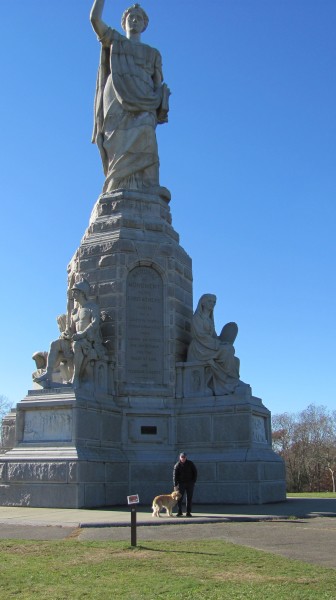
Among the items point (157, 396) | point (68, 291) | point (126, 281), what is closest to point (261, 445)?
point (157, 396)

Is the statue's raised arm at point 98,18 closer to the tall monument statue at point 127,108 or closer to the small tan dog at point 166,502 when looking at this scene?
the tall monument statue at point 127,108

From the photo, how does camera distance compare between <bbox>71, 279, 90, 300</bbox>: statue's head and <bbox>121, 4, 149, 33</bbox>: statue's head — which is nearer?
<bbox>71, 279, 90, 300</bbox>: statue's head

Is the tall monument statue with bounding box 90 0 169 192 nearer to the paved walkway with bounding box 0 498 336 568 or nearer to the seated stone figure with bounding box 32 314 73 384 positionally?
the seated stone figure with bounding box 32 314 73 384

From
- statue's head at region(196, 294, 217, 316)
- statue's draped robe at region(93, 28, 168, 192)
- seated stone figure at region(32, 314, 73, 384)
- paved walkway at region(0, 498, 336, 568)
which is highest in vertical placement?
statue's draped robe at region(93, 28, 168, 192)

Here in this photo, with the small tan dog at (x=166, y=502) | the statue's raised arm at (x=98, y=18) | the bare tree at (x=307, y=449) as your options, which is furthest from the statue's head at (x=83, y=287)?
the bare tree at (x=307, y=449)

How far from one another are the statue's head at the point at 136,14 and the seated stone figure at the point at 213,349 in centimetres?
1055

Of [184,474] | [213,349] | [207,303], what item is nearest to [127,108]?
[207,303]

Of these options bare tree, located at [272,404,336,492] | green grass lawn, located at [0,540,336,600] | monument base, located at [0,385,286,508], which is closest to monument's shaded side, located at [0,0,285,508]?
monument base, located at [0,385,286,508]

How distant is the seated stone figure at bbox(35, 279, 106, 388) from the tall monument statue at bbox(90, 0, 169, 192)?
16.7 feet

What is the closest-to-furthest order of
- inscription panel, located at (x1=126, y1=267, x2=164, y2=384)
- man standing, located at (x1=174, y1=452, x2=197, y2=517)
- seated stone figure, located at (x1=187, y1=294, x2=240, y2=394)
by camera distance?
man standing, located at (x1=174, y1=452, x2=197, y2=517) < seated stone figure, located at (x1=187, y1=294, x2=240, y2=394) < inscription panel, located at (x1=126, y1=267, x2=164, y2=384)

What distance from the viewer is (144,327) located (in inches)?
833

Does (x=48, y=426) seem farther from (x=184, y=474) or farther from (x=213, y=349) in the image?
(x=213, y=349)

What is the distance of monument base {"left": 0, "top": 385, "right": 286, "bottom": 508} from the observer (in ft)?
56.3

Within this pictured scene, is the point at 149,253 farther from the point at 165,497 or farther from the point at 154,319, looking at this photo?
the point at 165,497
